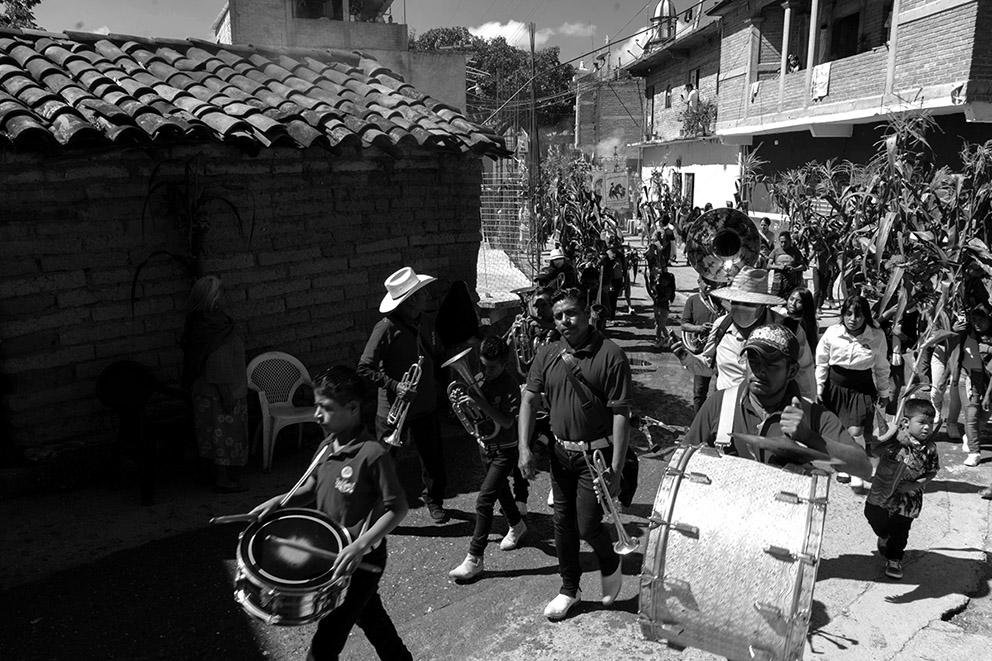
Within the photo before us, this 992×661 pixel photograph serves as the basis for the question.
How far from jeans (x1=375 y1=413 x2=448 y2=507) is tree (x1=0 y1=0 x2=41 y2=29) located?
12437 mm

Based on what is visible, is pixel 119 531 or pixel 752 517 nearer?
pixel 752 517

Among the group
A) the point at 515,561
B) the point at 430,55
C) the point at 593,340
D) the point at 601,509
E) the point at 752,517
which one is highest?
the point at 430,55

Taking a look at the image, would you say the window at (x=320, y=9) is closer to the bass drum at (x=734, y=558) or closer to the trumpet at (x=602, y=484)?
the trumpet at (x=602, y=484)

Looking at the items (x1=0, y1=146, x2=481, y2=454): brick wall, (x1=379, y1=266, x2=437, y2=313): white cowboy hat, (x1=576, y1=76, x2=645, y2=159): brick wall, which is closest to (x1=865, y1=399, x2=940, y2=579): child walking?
(x1=379, y1=266, x2=437, y2=313): white cowboy hat

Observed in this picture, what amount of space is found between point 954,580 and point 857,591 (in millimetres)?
667

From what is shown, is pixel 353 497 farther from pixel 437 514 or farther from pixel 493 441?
pixel 437 514

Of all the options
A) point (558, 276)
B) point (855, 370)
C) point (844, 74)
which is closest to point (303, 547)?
point (855, 370)

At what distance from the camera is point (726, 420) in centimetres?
357

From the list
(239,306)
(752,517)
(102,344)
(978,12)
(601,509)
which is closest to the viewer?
(752,517)

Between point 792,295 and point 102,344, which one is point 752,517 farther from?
point 102,344

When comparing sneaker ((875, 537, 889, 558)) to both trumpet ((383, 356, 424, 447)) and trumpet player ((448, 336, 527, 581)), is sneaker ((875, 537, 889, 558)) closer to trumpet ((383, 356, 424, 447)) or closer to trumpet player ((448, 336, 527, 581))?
trumpet player ((448, 336, 527, 581))

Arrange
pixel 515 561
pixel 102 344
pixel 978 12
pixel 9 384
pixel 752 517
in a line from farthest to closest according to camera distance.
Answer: pixel 978 12, pixel 102 344, pixel 9 384, pixel 515 561, pixel 752 517

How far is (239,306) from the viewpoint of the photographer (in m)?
6.46

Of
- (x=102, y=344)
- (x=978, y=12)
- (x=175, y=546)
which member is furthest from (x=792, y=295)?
(x=978, y=12)
